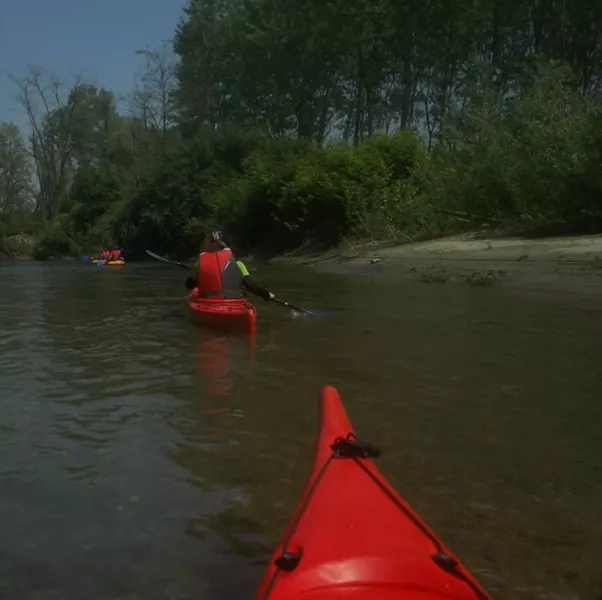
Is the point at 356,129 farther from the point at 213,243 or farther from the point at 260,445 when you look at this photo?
the point at 260,445

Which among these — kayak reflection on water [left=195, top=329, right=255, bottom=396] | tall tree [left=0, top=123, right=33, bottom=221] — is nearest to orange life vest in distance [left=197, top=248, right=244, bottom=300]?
kayak reflection on water [left=195, top=329, right=255, bottom=396]

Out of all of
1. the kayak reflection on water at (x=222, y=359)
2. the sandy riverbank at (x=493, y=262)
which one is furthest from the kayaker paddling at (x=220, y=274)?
the sandy riverbank at (x=493, y=262)

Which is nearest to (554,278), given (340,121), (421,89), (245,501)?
(245,501)

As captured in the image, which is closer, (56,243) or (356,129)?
(356,129)

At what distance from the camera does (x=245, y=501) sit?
12.3ft

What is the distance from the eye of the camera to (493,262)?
15133 millimetres

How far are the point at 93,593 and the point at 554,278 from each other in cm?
1164

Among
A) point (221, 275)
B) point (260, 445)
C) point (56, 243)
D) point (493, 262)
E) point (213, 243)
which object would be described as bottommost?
point (260, 445)

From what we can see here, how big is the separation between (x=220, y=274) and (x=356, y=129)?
90.4 feet

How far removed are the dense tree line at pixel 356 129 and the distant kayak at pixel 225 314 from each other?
9520 millimetres

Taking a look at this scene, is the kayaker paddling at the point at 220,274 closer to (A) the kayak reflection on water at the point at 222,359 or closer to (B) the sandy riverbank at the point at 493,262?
(A) the kayak reflection on water at the point at 222,359

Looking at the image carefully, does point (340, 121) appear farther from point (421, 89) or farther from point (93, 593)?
point (93, 593)

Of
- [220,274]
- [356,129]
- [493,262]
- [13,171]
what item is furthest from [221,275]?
[13,171]

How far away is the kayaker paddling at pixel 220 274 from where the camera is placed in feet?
30.7
